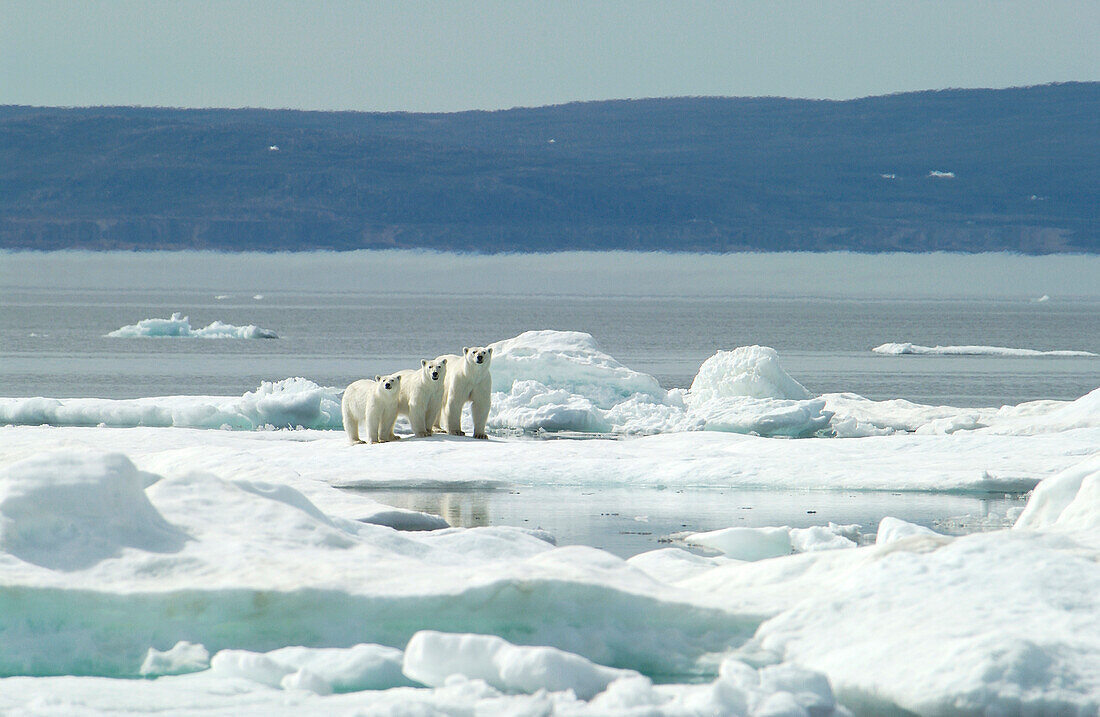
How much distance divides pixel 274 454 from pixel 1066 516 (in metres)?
8.08

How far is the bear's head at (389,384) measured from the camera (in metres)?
13.8

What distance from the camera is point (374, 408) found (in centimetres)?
1416

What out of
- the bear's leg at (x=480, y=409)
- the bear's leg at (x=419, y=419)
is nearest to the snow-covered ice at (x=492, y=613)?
the bear's leg at (x=419, y=419)

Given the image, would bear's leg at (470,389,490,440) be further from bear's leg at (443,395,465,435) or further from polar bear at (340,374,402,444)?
polar bear at (340,374,402,444)

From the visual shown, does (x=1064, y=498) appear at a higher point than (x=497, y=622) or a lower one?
higher

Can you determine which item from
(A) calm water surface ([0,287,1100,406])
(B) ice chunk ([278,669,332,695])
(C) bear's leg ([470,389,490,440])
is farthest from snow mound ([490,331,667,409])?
(B) ice chunk ([278,669,332,695])

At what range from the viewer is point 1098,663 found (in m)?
5.06

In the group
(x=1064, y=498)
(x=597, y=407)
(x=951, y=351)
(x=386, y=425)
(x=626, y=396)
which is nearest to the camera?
(x=1064, y=498)

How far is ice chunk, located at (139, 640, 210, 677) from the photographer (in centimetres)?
561

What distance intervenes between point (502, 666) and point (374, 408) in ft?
30.1

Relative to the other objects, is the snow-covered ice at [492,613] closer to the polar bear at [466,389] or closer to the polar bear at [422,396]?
the polar bear at [422,396]

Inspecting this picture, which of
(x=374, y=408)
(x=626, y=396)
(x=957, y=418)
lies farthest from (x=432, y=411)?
(x=957, y=418)

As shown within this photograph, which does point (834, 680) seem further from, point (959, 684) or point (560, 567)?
point (560, 567)

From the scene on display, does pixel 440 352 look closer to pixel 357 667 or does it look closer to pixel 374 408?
pixel 374 408
